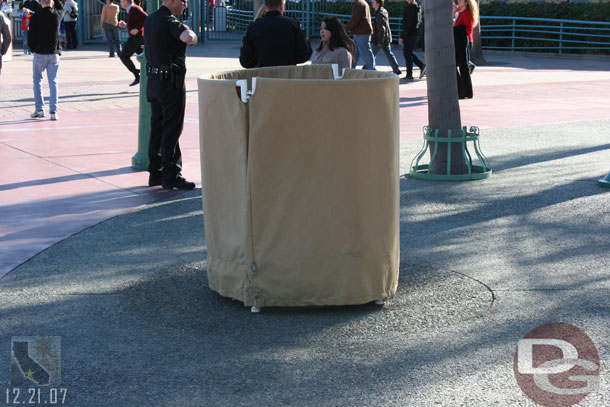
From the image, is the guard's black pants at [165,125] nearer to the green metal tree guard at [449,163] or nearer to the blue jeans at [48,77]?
the green metal tree guard at [449,163]

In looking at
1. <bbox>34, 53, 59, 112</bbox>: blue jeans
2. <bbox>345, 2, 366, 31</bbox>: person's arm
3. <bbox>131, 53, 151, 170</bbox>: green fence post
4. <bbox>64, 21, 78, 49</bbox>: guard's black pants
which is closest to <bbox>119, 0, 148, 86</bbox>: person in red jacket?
<bbox>34, 53, 59, 112</bbox>: blue jeans

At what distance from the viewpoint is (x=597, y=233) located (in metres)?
6.74

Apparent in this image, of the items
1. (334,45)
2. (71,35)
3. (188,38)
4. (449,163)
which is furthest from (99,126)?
(71,35)

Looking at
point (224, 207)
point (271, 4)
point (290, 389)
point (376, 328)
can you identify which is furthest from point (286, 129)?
point (271, 4)

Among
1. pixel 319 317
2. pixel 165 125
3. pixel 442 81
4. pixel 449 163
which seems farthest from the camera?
pixel 442 81

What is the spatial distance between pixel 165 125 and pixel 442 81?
296cm

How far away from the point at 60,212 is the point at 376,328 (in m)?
3.83

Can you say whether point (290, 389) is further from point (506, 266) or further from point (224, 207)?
point (506, 266)

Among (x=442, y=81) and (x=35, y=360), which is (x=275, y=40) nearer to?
(x=442, y=81)

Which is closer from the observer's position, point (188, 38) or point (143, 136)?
point (188, 38)

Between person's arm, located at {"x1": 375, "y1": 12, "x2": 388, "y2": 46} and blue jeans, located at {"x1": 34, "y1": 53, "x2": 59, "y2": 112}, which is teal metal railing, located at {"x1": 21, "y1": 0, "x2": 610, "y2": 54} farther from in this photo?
blue jeans, located at {"x1": 34, "y1": 53, "x2": 59, "y2": 112}

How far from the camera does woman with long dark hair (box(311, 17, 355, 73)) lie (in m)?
9.47

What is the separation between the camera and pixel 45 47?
12.8m

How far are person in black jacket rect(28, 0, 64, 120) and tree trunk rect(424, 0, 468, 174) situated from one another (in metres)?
6.14
